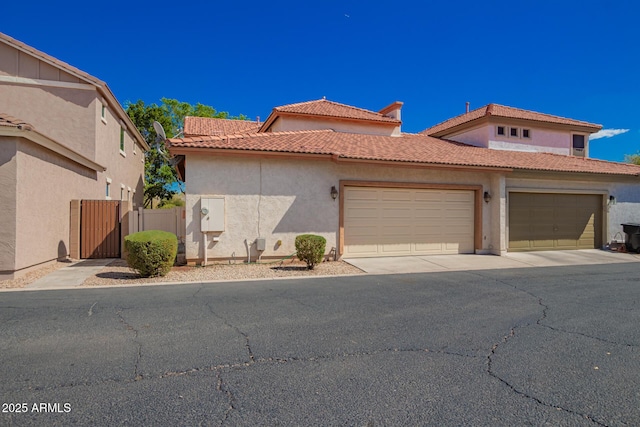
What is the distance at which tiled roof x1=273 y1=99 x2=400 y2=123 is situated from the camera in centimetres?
1698

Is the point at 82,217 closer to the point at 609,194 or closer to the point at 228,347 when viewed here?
the point at 228,347

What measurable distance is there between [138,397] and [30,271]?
8.61 metres

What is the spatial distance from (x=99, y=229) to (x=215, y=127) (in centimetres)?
1071

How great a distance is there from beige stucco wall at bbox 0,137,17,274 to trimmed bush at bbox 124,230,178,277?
2563mm

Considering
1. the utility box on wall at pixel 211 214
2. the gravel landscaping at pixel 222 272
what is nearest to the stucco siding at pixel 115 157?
the gravel landscaping at pixel 222 272

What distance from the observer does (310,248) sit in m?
10.3

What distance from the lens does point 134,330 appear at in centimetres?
514

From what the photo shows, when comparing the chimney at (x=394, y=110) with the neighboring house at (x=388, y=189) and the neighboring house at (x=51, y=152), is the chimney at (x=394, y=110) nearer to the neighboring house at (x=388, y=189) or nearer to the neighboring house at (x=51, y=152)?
the neighboring house at (x=388, y=189)

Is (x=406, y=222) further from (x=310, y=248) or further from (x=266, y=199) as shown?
(x=266, y=199)

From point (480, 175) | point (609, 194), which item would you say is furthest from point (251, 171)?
point (609, 194)

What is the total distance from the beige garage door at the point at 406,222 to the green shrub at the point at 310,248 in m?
2.38

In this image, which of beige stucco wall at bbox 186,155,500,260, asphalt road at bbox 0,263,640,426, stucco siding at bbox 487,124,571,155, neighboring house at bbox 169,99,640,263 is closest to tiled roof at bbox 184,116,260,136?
neighboring house at bbox 169,99,640,263

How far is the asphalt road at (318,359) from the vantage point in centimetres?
312

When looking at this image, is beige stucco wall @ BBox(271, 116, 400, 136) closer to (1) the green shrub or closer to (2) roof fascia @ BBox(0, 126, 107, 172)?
(2) roof fascia @ BBox(0, 126, 107, 172)
